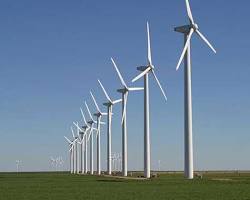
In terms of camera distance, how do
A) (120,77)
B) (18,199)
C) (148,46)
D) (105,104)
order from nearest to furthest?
(18,199) → (148,46) → (120,77) → (105,104)

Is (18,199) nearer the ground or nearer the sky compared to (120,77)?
nearer the ground

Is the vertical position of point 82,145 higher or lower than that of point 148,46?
lower

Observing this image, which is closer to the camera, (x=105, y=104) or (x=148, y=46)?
(x=148, y=46)

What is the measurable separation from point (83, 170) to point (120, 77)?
76.6 m

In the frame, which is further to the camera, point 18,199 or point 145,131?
point 145,131

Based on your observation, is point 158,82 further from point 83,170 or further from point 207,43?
point 83,170

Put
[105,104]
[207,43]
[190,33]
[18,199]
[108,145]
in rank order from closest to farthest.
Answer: [18,199] → [207,43] → [190,33] → [108,145] → [105,104]

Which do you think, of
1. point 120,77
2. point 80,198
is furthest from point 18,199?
point 120,77

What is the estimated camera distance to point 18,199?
41.8 metres

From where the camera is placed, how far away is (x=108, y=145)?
128 m

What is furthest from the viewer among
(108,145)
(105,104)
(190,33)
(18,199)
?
(105,104)

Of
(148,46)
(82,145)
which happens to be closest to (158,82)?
(148,46)

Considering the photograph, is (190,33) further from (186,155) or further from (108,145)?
(108,145)

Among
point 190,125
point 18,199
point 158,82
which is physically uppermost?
point 158,82
